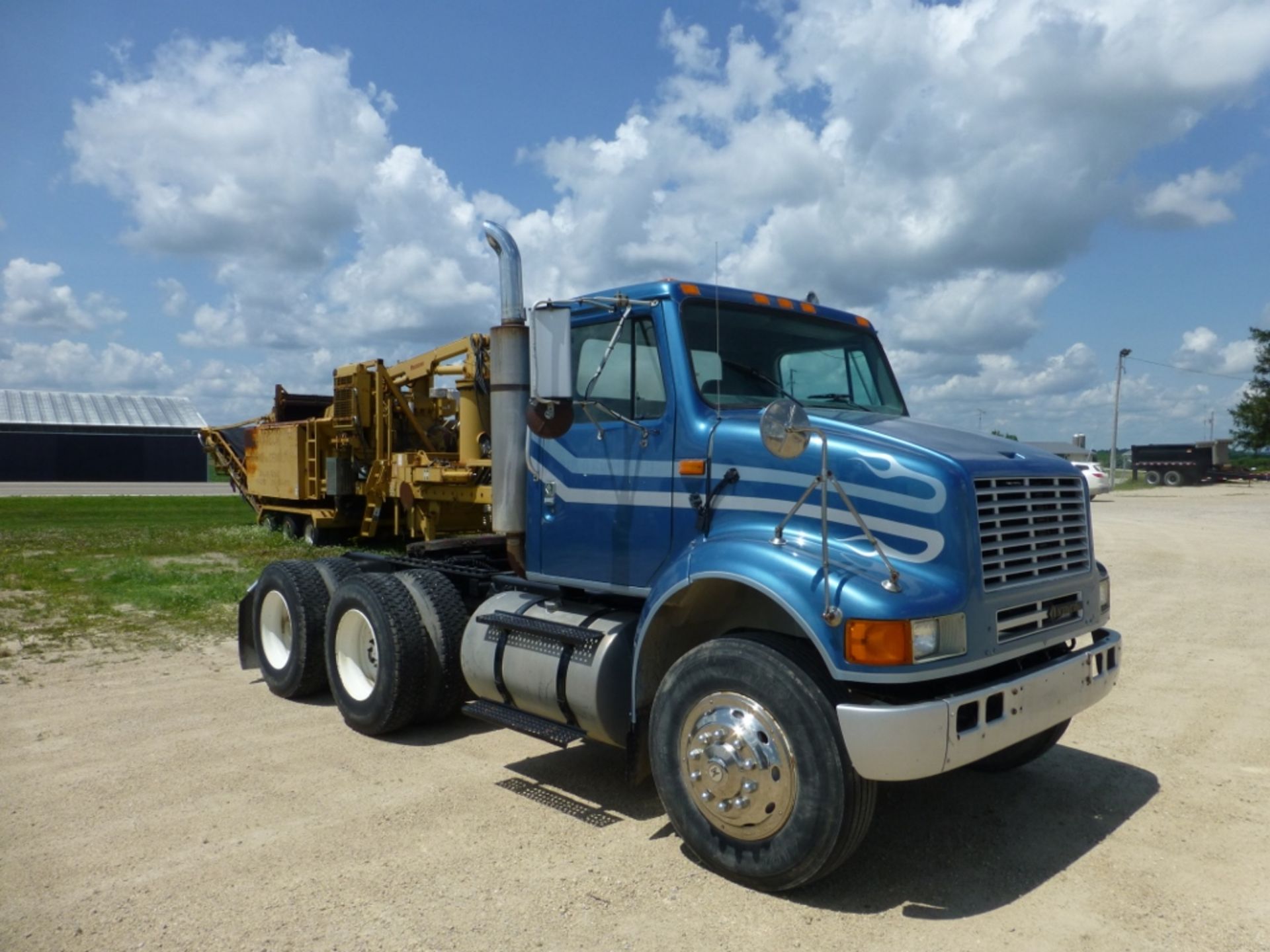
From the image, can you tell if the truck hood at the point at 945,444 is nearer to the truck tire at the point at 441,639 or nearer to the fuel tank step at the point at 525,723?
the fuel tank step at the point at 525,723

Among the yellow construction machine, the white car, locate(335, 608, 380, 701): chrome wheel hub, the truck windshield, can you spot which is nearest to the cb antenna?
the truck windshield

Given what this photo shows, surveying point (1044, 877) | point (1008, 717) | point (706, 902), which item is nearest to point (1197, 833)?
point (1044, 877)

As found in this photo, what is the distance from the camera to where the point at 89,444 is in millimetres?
50312

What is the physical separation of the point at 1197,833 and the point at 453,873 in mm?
3526

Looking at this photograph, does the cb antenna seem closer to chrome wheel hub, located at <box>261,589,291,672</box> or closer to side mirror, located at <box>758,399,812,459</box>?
side mirror, located at <box>758,399,812,459</box>

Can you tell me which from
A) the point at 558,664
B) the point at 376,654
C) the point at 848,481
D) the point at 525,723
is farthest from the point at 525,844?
the point at 848,481

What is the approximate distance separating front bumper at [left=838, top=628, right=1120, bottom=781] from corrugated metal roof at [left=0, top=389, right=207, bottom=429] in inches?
2158

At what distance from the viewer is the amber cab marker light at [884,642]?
3.71m

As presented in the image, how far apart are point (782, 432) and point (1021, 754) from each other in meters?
2.80

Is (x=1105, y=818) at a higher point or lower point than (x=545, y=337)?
lower

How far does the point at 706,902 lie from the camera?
159 inches

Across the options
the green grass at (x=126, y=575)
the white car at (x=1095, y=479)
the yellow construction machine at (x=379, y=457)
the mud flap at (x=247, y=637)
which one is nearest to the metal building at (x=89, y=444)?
the green grass at (x=126, y=575)

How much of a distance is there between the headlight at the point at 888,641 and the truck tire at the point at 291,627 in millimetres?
4604

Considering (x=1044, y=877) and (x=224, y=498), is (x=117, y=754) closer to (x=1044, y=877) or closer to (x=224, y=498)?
(x=1044, y=877)
